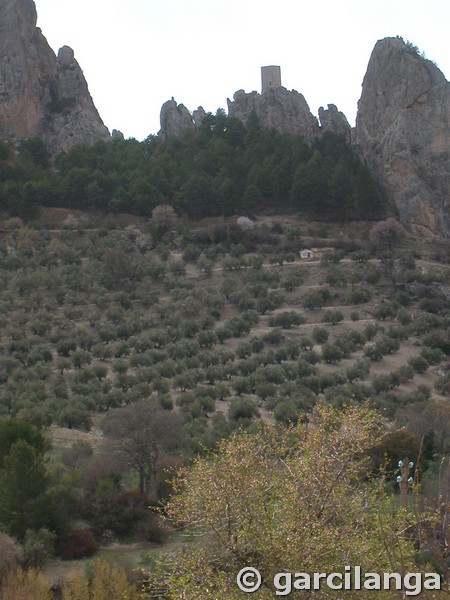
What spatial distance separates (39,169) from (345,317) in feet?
86.9

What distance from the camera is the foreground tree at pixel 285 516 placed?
9.25m

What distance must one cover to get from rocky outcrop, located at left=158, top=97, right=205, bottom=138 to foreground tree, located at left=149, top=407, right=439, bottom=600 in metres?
64.5

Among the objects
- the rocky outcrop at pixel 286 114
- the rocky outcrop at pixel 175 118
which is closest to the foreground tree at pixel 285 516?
the rocky outcrop at pixel 286 114

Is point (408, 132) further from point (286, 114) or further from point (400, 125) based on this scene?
point (286, 114)

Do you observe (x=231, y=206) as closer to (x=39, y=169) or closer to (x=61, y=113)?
(x=39, y=169)

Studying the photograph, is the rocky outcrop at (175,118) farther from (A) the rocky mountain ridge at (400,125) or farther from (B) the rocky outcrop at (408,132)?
(B) the rocky outcrop at (408,132)

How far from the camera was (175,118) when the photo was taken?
74.2m

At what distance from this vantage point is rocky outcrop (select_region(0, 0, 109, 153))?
225ft

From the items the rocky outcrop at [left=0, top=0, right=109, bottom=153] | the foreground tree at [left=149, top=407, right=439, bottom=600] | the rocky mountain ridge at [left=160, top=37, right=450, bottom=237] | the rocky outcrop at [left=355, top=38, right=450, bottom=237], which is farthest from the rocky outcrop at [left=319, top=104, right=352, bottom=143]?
the foreground tree at [left=149, top=407, right=439, bottom=600]

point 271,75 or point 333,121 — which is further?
point 271,75

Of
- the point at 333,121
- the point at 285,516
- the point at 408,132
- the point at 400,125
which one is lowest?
the point at 285,516

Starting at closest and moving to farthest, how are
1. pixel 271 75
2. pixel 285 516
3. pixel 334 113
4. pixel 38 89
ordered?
pixel 285 516 → pixel 334 113 → pixel 38 89 → pixel 271 75

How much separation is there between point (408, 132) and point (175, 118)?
20.3 m

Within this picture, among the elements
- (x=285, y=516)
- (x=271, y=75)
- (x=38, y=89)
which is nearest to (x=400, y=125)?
(x=271, y=75)
